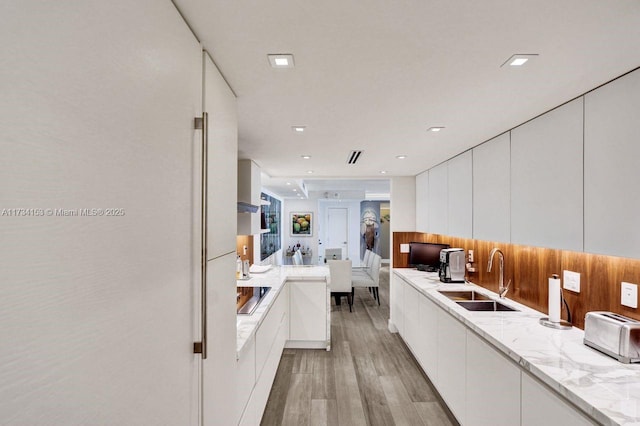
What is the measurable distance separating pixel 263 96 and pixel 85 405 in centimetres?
146

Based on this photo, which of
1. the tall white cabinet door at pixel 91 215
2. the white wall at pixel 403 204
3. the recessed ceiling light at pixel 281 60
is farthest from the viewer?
the white wall at pixel 403 204

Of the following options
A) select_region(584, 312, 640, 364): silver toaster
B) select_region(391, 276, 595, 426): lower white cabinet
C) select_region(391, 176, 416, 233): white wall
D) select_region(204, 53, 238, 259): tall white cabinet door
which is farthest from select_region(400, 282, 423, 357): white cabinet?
select_region(204, 53, 238, 259): tall white cabinet door

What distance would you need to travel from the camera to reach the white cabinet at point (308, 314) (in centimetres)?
398

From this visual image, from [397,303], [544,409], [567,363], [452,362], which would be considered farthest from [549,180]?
[397,303]

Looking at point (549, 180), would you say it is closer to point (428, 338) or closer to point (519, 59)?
point (519, 59)

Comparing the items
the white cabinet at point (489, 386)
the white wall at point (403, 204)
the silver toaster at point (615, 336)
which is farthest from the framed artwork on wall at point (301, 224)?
the silver toaster at point (615, 336)

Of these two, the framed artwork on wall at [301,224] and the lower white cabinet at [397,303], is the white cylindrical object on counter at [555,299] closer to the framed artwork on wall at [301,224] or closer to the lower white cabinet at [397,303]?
the lower white cabinet at [397,303]

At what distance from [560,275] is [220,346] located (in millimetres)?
2220

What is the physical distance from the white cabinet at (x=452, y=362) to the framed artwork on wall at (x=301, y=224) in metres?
7.76

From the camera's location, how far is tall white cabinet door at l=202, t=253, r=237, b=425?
1241 mm

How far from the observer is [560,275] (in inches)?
87.3

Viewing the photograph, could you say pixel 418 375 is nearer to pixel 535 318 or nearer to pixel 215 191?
pixel 535 318

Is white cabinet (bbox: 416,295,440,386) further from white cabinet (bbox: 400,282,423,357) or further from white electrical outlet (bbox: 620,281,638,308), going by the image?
white electrical outlet (bbox: 620,281,638,308)

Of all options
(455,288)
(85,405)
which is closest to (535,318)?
(455,288)
